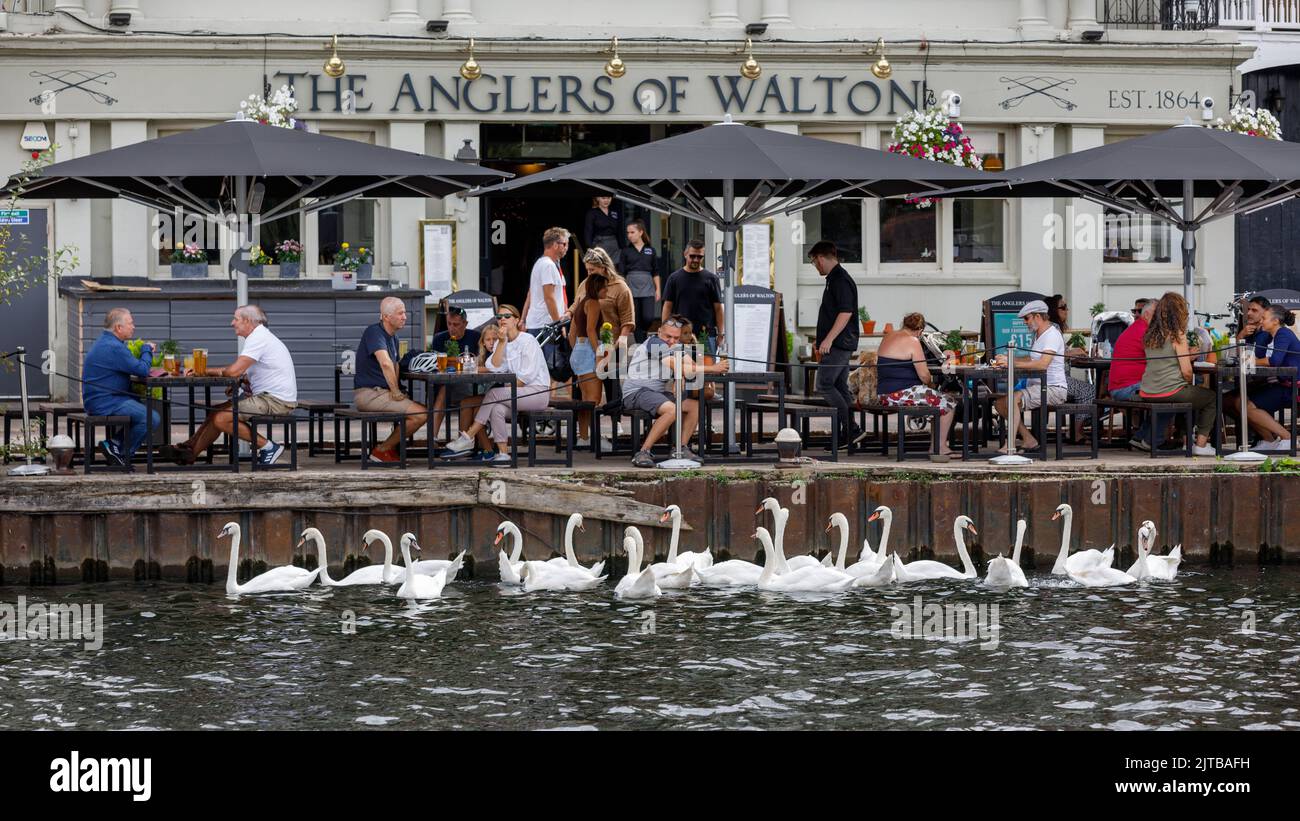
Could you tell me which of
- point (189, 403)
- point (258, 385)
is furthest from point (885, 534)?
point (189, 403)

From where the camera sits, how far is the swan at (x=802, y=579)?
14727 millimetres

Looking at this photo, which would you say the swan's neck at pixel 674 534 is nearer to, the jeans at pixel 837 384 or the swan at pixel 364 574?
the swan at pixel 364 574

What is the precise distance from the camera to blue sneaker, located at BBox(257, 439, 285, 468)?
52.6 feet

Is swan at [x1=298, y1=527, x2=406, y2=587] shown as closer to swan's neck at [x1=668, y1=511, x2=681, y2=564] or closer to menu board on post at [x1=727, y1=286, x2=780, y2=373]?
swan's neck at [x1=668, y1=511, x2=681, y2=564]

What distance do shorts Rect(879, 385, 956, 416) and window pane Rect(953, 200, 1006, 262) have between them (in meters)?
9.10

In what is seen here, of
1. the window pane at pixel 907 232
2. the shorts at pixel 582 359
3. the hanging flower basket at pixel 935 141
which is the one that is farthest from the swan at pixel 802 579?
the window pane at pixel 907 232

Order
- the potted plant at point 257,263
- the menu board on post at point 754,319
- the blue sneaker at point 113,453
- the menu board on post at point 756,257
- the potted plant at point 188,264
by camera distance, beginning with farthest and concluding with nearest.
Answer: the menu board on post at point 756,257 < the potted plant at point 188,264 < the potted plant at point 257,263 < the menu board on post at point 754,319 < the blue sneaker at point 113,453

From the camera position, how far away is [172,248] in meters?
24.0

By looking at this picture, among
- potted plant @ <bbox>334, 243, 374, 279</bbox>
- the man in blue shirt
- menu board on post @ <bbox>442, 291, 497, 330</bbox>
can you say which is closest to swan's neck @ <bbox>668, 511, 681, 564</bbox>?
the man in blue shirt

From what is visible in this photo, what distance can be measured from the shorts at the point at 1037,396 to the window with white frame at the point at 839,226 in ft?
27.1

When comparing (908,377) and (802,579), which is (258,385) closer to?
(802,579)

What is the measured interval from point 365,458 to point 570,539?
6.41 ft
